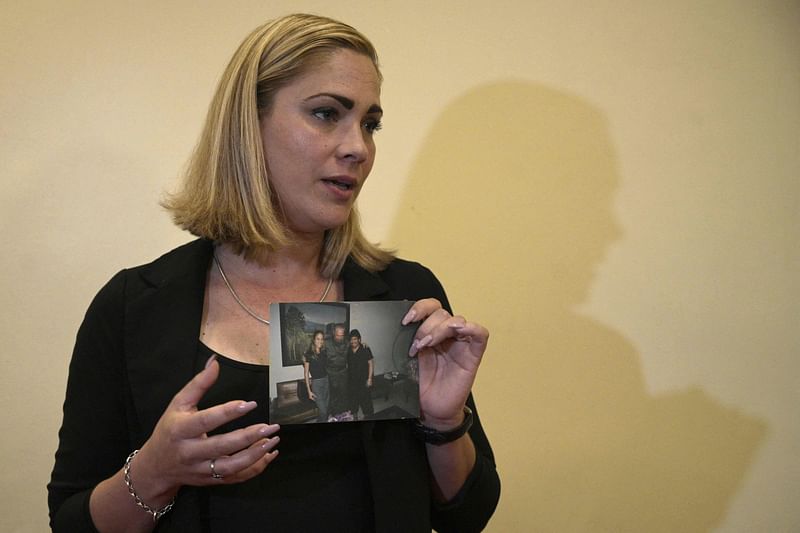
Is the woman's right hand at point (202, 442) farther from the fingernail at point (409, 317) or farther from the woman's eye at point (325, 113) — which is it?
the woman's eye at point (325, 113)

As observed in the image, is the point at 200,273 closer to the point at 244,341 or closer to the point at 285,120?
the point at 244,341

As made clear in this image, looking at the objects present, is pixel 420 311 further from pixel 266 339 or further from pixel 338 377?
pixel 266 339

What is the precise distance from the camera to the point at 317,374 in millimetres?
1026

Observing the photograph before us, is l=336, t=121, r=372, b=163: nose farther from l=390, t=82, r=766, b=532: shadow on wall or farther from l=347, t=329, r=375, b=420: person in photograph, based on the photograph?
l=390, t=82, r=766, b=532: shadow on wall

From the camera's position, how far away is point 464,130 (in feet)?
6.16

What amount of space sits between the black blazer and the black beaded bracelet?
0.06 feet

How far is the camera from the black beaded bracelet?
1.14 metres

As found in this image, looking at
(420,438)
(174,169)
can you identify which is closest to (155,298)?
(420,438)

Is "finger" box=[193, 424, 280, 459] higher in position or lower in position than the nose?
lower

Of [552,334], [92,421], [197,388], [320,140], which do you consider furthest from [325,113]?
[552,334]

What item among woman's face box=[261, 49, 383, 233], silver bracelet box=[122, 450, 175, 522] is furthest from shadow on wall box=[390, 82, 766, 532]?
silver bracelet box=[122, 450, 175, 522]

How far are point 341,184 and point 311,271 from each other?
0.18m

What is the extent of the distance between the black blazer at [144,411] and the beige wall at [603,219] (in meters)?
0.64

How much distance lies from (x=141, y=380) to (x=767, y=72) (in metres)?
1.72
